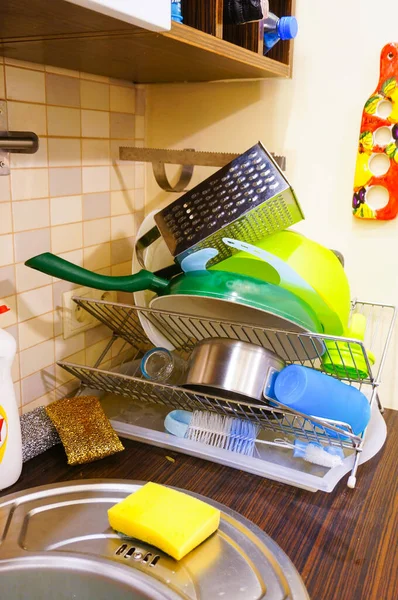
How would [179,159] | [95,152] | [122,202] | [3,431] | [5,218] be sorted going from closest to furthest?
[3,431], [5,218], [179,159], [95,152], [122,202]

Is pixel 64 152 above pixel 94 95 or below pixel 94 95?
below

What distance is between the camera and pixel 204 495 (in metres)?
0.79

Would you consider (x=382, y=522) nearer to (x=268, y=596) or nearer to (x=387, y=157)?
(x=268, y=596)

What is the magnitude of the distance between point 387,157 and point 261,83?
1.00 ft

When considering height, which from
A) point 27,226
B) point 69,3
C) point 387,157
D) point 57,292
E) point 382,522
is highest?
point 69,3

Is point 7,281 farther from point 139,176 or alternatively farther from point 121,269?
point 139,176

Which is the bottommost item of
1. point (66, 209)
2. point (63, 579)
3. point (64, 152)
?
point (63, 579)

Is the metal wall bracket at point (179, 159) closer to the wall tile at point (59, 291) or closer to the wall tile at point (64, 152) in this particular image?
the wall tile at point (64, 152)

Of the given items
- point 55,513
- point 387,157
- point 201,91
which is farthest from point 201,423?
point 201,91

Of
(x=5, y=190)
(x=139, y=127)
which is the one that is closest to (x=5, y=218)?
(x=5, y=190)

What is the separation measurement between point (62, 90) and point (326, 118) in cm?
51

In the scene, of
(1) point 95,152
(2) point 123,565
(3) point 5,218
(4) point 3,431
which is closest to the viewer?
(2) point 123,565

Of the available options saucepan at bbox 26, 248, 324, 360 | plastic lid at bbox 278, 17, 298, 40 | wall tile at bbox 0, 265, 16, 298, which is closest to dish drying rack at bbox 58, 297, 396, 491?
saucepan at bbox 26, 248, 324, 360

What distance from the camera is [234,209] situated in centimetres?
82
